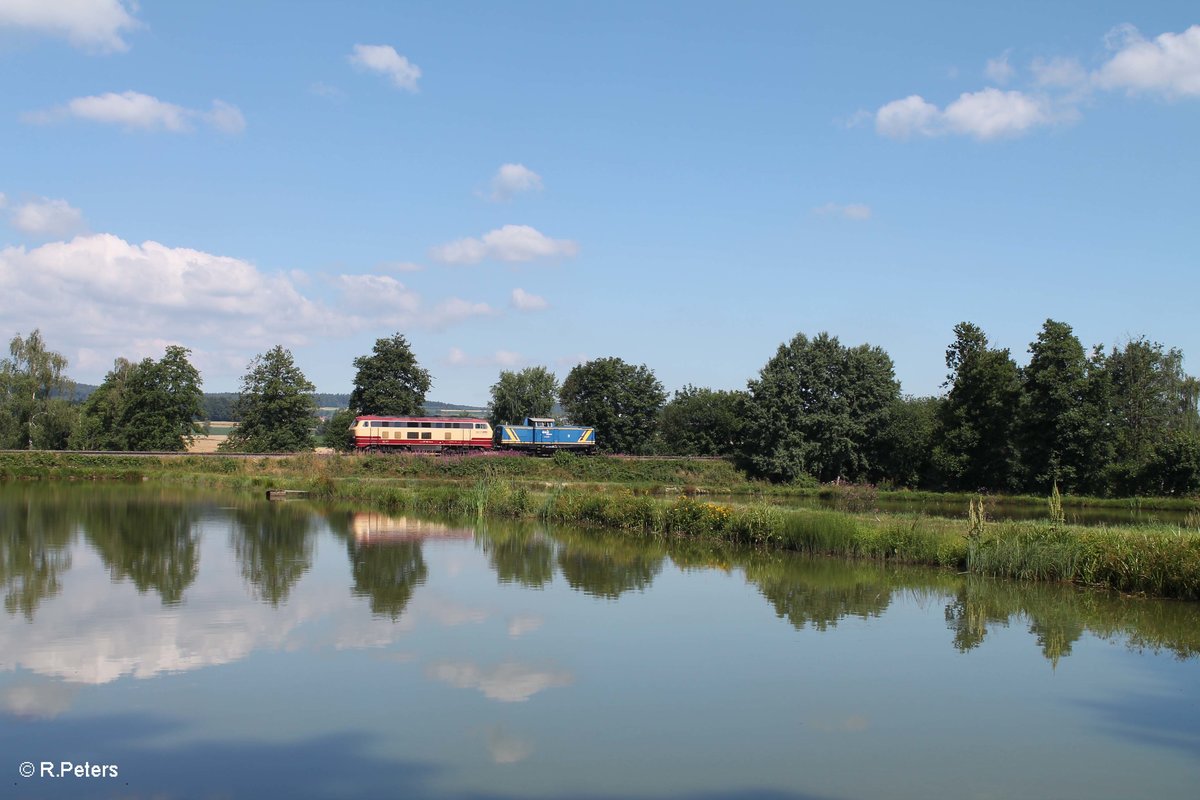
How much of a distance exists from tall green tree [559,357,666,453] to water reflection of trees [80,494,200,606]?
119 feet

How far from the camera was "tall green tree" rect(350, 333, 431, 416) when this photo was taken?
7062 cm

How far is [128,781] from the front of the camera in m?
8.31

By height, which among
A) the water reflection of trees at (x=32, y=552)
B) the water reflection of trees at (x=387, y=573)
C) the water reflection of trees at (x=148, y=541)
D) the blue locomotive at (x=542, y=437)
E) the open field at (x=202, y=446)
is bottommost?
the water reflection of trees at (x=387, y=573)

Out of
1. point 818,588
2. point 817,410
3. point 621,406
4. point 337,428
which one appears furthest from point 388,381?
point 818,588

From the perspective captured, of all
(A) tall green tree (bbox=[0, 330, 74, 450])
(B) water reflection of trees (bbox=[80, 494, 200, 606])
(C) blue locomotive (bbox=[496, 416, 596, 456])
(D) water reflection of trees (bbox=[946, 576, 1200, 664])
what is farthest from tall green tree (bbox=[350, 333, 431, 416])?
(D) water reflection of trees (bbox=[946, 576, 1200, 664])

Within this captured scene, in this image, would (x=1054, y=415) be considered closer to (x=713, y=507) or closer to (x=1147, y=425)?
(x=1147, y=425)

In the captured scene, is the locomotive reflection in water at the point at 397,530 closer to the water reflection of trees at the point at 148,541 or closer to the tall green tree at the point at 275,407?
the water reflection of trees at the point at 148,541

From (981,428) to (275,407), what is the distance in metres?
47.3

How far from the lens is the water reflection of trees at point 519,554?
68.5ft

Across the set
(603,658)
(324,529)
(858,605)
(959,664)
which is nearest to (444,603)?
(603,658)

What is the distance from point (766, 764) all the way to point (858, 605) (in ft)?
30.3

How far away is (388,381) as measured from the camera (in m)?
71.3

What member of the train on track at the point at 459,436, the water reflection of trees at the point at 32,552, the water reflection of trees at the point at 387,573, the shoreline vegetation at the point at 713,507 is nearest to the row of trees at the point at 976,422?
the shoreline vegetation at the point at 713,507

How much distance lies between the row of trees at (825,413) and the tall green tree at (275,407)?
0.11m
